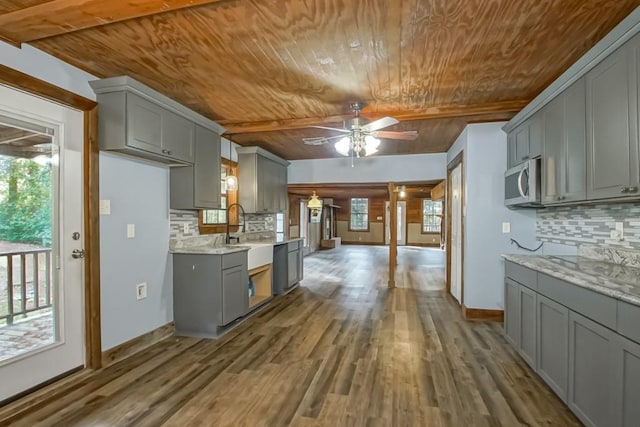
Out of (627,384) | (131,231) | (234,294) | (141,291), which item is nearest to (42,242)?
(131,231)

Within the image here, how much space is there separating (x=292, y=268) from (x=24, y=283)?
3491mm

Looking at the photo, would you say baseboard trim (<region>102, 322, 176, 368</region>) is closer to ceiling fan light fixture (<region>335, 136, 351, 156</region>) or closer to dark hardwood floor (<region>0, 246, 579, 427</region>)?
dark hardwood floor (<region>0, 246, 579, 427</region>)

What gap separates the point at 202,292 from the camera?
3260 mm

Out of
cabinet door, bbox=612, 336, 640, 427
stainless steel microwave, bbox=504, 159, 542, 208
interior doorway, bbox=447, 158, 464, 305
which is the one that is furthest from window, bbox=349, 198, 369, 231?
cabinet door, bbox=612, 336, 640, 427

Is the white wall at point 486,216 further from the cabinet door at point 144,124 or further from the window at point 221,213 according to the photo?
the cabinet door at point 144,124

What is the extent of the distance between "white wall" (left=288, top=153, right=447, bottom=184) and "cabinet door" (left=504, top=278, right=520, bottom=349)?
2.92 m

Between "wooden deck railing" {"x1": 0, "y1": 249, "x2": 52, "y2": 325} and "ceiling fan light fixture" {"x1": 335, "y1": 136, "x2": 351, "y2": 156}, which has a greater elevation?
"ceiling fan light fixture" {"x1": 335, "y1": 136, "x2": 351, "y2": 156}

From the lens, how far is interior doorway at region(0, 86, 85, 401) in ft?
6.79

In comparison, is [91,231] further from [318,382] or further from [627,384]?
[627,384]

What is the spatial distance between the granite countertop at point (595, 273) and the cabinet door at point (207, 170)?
3073 mm

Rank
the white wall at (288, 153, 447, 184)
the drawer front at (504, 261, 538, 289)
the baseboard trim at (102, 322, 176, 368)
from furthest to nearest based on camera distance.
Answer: the white wall at (288, 153, 447, 184), the baseboard trim at (102, 322, 176, 368), the drawer front at (504, 261, 538, 289)

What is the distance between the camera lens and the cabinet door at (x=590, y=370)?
5.17ft

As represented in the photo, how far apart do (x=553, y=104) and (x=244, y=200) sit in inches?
148

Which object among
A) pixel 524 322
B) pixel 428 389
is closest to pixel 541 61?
pixel 524 322
